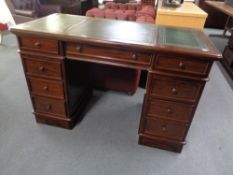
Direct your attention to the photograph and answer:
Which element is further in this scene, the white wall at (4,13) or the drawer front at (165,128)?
the white wall at (4,13)

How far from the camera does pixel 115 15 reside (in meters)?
3.04

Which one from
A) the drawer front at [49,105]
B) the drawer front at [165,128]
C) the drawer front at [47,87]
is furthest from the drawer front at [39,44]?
the drawer front at [165,128]

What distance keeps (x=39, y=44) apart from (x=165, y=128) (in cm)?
118

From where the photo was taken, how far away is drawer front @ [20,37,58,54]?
4.30 ft

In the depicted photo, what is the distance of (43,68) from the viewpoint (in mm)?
1438

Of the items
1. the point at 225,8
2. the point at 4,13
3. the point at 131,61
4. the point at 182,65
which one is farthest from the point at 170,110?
the point at 4,13

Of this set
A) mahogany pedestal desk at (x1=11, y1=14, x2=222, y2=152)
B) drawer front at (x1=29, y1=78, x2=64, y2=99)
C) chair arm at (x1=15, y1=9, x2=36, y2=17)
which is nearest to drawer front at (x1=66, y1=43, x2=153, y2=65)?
mahogany pedestal desk at (x1=11, y1=14, x2=222, y2=152)

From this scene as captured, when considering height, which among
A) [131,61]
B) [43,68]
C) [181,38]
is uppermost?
[181,38]

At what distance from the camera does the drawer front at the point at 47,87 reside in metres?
1.50

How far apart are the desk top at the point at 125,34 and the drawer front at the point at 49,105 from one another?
588mm

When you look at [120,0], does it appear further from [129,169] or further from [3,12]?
[129,169]

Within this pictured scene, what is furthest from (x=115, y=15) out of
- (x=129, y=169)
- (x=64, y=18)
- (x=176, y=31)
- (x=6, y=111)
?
(x=129, y=169)

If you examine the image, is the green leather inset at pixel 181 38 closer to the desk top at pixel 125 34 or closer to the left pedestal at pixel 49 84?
the desk top at pixel 125 34

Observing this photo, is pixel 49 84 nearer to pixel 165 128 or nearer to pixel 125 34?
pixel 125 34
